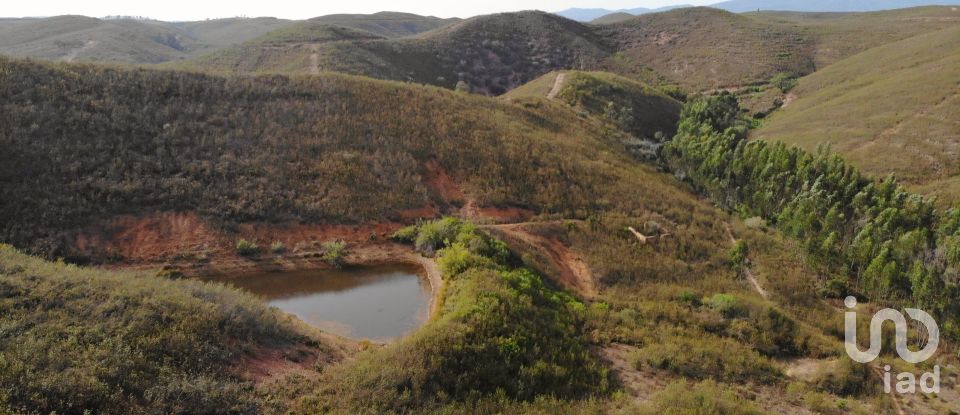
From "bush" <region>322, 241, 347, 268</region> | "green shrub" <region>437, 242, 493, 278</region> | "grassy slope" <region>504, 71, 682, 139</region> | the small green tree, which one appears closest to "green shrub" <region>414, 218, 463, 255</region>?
"green shrub" <region>437, 242, 493, 278</region>

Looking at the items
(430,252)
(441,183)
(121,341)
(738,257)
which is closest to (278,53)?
(441,183)

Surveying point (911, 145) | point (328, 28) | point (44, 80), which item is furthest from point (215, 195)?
point (328, 28)

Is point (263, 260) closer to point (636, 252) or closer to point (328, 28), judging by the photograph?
point (636, 252)

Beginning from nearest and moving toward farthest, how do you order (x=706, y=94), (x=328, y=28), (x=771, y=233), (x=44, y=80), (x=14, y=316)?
(x=14, y=316), (x=44, y=80), (x=771, y=233), (x=706, y=94), (x=328, y=28)

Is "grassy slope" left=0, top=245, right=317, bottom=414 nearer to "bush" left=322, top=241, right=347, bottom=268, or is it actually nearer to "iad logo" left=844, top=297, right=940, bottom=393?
"bush" left=322, top=241, right=347, bottom=268

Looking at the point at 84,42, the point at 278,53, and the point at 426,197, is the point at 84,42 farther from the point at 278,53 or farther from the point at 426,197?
the point at 426,197

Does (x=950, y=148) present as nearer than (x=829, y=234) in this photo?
No
